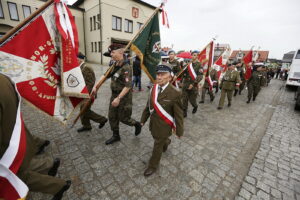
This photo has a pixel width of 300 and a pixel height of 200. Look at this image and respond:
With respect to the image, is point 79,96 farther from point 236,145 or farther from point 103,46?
point 103,46

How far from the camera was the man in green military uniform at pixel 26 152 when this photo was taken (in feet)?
4.06

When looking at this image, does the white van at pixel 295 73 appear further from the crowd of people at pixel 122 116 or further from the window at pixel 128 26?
the window at pixel 128 26

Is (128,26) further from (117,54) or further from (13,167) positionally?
(13,167)

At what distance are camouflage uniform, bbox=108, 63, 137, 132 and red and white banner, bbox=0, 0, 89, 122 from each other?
0.82 meters

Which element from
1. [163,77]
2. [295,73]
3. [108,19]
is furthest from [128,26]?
[163,77]

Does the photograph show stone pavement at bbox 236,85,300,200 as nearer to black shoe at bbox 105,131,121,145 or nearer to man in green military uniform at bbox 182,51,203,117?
man in green military uniform at bbox 182,51,203,117

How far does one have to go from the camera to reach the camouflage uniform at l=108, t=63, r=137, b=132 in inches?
121

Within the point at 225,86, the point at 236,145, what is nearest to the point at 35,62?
the point at 236,145

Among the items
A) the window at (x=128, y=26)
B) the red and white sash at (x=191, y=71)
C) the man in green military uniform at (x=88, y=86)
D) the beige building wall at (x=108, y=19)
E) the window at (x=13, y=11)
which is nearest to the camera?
the man in green military uniform at (x=88, y=86)

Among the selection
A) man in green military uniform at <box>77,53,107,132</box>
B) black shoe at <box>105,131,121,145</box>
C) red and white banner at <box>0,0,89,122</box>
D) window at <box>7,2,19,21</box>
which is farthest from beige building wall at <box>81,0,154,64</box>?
red and white banner at <box>0,0,89,122</box>

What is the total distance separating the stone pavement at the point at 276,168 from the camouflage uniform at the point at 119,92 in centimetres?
253

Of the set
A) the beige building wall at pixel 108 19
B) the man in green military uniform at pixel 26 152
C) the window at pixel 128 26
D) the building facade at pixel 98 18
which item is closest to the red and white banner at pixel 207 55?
the man in green military uniform at pixel 26 152

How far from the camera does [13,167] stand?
53.6 inches

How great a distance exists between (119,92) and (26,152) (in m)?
1.92
